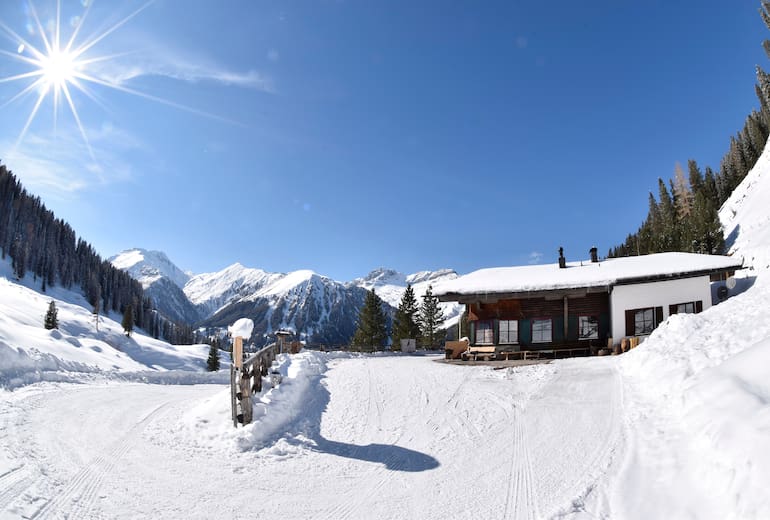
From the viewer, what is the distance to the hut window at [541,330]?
70.5 ft

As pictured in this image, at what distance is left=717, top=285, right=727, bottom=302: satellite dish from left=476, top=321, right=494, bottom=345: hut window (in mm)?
14482

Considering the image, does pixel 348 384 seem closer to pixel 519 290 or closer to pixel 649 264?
pixel 519 290

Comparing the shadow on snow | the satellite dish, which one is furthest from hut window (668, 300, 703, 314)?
the shadow on snow

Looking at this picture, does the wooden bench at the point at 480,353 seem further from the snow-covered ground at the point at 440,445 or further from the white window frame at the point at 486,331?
the snow-covered ground at the point at 440,445

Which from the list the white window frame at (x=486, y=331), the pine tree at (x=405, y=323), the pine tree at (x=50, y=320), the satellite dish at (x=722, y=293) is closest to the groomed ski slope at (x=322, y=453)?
the white window frame at (x=486, y=331)

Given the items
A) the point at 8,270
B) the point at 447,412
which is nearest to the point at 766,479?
the point at 447,412

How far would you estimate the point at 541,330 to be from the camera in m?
21.6

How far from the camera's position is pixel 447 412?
9961mm

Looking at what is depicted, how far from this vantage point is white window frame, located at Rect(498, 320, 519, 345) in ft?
71.5

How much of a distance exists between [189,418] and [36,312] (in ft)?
193

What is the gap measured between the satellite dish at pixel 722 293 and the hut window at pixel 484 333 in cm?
1448

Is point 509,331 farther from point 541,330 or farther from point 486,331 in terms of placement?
point 541,330

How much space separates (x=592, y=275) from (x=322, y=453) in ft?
60.2

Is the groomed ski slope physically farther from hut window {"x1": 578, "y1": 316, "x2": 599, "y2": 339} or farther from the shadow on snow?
hut window {"x1": 578, "y1": 316, "x2": 599, "y2": 339}
